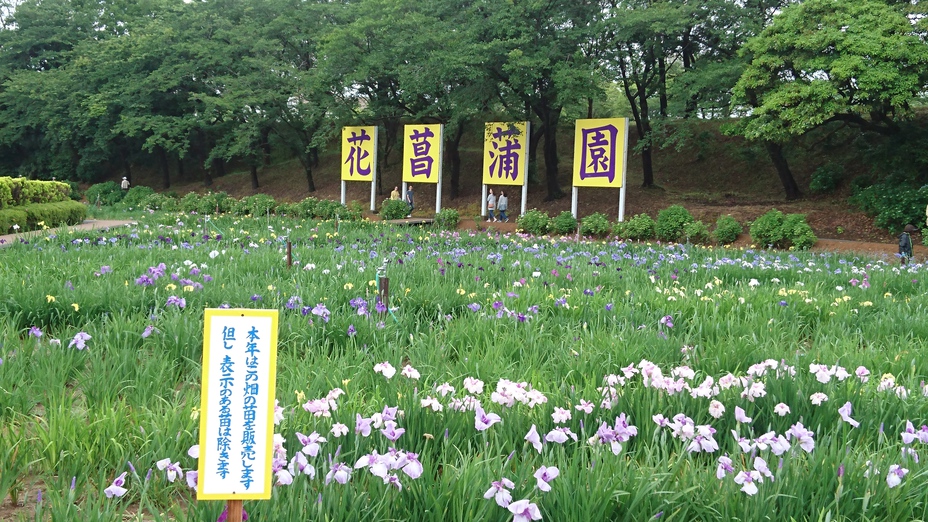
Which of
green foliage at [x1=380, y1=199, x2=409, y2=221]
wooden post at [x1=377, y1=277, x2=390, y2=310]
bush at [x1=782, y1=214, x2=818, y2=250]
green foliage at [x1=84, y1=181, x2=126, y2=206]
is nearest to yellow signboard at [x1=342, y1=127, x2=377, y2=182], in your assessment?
green foliage at [x1=380, y1=199, x2=409, y2=221]

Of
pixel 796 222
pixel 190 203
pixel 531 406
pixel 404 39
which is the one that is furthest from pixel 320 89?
pixel 531 406

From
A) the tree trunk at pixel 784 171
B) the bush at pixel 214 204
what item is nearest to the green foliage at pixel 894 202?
the tree trunk at pixel 784 171

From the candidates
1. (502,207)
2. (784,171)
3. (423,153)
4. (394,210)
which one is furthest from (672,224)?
(394,210)

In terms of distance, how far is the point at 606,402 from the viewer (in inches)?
95.8

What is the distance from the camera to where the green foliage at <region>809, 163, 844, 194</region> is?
20344 millimetres

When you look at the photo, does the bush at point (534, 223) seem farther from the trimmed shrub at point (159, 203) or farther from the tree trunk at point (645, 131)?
the trimmed shrub at point (159, 203)

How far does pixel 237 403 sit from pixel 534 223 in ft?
56.2

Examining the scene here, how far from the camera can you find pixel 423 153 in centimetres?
2142

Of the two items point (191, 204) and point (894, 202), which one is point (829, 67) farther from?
point (191, 204)

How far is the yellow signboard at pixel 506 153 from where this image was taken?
19.5 meters

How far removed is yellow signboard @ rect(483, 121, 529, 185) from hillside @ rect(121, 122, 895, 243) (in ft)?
7.71

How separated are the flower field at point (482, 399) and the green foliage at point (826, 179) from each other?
16647 millimetres

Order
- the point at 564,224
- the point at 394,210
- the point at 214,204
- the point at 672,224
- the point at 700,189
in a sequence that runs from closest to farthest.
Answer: the point at 672,224, the point at 564,224, the point at 394,210, the point at 700,189, the point at 214,204

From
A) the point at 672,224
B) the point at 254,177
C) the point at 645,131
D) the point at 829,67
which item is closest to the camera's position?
the point at 829,67
